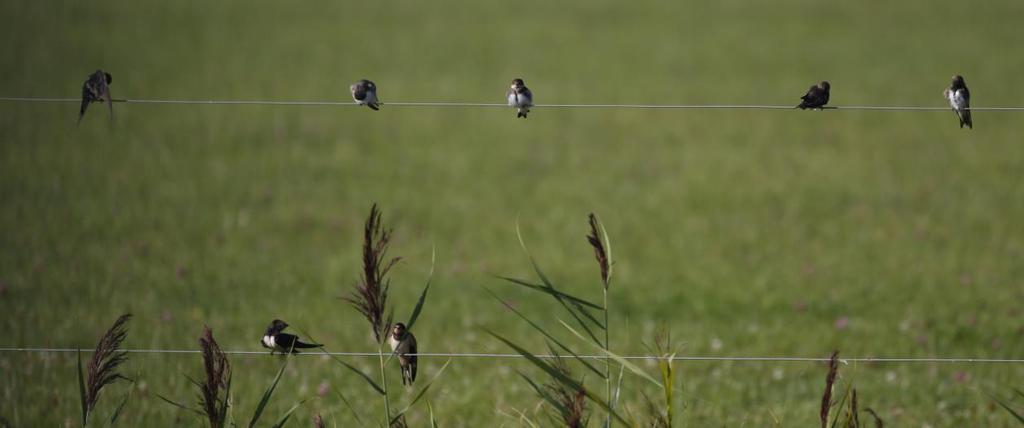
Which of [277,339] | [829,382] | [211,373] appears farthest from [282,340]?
[829,382]

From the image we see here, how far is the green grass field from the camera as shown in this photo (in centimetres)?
640

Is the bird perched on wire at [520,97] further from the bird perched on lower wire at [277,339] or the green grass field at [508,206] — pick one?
the bird perched on lower wire at [277,339]

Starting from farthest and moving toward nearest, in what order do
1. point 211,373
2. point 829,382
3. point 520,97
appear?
point 520,97, point 211,373, point 829,382

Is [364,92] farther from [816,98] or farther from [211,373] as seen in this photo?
[816,98]

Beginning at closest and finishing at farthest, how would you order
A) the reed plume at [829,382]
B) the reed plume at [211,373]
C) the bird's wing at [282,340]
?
the reed plume at [829,382] → the reed plume at [211,373] → the bird's wing at [282,340]

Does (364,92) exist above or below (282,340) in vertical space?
above

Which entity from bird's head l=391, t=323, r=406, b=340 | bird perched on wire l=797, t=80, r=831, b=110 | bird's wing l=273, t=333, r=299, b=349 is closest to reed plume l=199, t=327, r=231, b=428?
bird's wing l=273, t=333, r=299, b=349

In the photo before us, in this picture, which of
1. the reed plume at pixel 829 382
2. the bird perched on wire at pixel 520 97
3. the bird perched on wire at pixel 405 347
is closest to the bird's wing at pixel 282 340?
the bird perched on wire at pixel 405 347

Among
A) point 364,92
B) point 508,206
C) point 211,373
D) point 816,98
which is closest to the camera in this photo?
point 211,373

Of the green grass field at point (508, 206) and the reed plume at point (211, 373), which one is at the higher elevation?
the green grass field at point (508, 206)

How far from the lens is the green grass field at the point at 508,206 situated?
21.0 feet

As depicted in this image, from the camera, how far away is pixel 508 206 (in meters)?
12.1

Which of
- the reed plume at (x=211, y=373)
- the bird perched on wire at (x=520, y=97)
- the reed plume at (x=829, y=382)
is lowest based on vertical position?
the reed plume at (x=829, y=382)

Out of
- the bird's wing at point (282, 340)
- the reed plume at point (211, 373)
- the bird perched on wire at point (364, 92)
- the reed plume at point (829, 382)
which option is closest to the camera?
the reed plume at point (829, 382)
